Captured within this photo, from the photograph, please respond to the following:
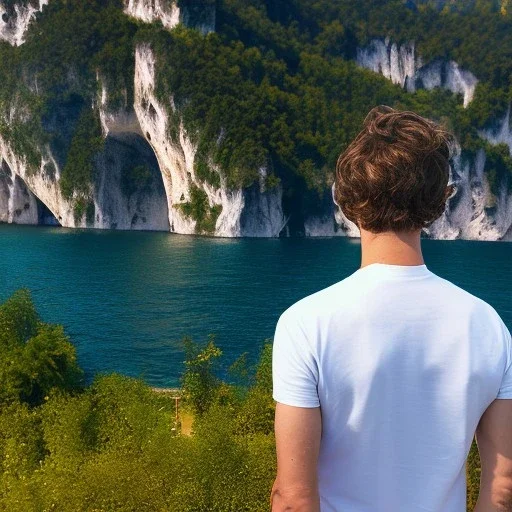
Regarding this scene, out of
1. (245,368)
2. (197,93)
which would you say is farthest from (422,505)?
(197,93)

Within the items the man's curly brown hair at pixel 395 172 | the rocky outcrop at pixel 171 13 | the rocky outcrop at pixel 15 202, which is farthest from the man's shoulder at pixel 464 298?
the rocky outcrop at pixel 15 202

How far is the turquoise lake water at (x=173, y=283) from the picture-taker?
3244cm

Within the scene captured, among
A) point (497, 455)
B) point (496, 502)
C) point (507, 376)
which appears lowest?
point (496, 502)

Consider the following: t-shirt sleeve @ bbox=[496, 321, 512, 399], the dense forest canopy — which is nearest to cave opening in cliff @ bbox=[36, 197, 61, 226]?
the dense forest canopy

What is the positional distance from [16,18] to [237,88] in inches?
1403

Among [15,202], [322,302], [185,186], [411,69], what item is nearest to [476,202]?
[411,69]

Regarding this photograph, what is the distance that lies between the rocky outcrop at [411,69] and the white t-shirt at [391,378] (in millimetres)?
104940

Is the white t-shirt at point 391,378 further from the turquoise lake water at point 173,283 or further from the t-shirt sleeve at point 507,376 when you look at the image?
the turquoise lake water at point 173,283

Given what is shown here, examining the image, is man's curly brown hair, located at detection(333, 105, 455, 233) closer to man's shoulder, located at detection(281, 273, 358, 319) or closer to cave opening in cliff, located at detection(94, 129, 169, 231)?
man's shoulder, located at detection(281, 273, 358, 319)

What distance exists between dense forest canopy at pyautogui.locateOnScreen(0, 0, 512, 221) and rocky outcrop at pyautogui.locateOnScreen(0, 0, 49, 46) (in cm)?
253

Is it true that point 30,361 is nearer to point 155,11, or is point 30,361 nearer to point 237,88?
point 237,88

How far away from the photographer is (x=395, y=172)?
6.05 feet

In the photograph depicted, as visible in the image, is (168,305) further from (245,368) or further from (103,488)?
(103,488)

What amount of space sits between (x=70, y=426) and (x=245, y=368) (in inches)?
406
